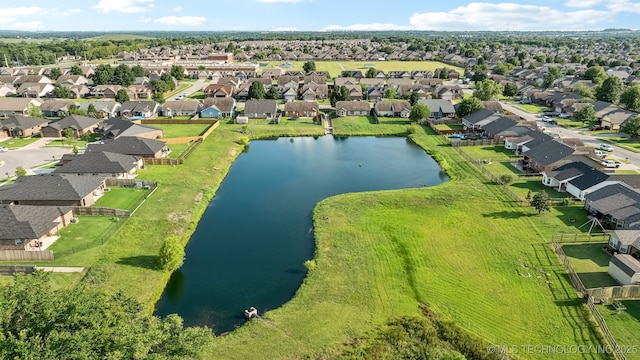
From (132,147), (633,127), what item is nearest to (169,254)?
(132,147)

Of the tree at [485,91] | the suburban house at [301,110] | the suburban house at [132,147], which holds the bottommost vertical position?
the suburban house at [132,147]

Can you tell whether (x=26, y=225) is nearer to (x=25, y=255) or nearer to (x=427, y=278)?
(x=25, y=255)

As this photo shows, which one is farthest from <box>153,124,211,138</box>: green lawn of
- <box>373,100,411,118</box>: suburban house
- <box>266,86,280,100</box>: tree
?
<box>373,100,411,118</box>: suburban house

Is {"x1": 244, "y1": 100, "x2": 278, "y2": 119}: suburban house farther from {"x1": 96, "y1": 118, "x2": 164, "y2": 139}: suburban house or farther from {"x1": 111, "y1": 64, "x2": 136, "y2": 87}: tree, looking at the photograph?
{"x1": 111, "y1": 64, "x2": 136, "y2": 87}: tree

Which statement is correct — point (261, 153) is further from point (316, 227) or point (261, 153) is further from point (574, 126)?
point (574, 126)

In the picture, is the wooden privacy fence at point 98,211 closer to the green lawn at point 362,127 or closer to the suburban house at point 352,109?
the green lawn at point 362,127

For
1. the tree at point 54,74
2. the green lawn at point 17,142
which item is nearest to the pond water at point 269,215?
the green lawn at point 17,142

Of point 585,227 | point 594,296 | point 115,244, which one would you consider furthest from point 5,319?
point 585,227

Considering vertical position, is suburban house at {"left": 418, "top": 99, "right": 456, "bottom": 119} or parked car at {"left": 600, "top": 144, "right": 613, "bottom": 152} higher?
suburban house at {"left": 418, "top": 99, "right": 456, "bottom": 119}
